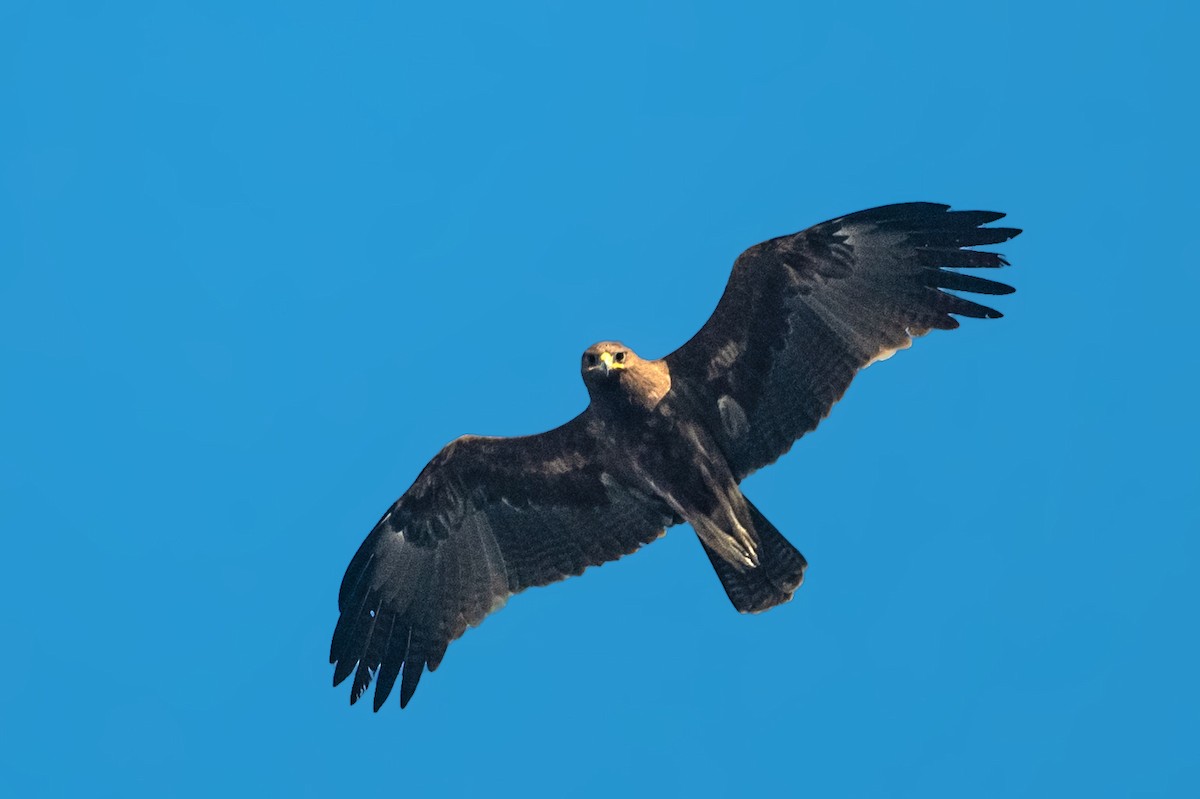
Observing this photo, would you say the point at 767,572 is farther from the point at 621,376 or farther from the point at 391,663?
the point at 391,663

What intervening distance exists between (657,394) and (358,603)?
10.9 feet

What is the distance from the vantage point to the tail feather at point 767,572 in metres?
13.5

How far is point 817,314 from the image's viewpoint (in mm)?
13305

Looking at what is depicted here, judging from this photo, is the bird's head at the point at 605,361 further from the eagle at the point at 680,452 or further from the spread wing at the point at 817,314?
the spread wing at the point at 817,314

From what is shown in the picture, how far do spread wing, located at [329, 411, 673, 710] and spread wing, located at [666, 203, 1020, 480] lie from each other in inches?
44.9

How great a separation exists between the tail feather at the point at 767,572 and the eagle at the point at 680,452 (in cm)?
1

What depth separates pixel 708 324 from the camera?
44.0 feet

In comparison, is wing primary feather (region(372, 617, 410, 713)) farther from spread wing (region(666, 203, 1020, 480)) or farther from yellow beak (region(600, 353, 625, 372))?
spread wing (region(666, 203, 1020, 480))

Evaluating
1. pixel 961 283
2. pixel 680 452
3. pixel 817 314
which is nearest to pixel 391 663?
pixel 680 452

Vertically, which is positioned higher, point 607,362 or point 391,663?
point 607,362

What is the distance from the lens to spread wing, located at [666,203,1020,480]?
12992 millimetres

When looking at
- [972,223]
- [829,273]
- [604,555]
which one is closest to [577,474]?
[604,555]

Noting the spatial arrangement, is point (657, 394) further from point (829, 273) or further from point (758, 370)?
point (829, 273)

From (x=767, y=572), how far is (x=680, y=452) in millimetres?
1215
